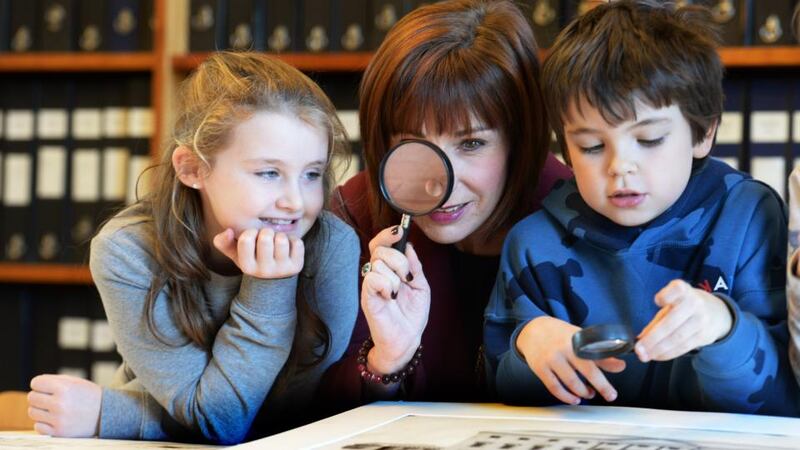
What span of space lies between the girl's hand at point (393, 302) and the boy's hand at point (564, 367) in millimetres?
163

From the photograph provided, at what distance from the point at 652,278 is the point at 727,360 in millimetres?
184

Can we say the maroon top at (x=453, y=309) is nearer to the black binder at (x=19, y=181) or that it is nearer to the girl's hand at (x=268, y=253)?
the girl's hand at (x=268, y=253)

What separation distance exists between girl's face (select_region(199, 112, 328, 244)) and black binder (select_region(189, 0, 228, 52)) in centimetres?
141

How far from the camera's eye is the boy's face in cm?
127

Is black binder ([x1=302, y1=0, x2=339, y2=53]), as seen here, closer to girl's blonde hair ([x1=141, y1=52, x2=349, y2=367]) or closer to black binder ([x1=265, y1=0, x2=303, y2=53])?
black binder ([x1=265, y1=0, x2=303, y2=53])

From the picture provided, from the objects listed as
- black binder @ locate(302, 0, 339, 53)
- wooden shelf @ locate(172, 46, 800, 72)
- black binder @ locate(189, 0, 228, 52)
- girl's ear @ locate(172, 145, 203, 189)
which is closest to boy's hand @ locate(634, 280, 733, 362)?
girl's ear @ locate(172, 145, 203, 189)

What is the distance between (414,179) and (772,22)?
4.88 feet

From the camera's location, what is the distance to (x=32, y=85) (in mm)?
2918

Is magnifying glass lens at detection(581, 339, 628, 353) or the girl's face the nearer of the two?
magnifying glass lens at detection(581, 339, 628, 353)

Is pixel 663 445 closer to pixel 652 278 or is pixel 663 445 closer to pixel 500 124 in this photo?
pixel 652 278

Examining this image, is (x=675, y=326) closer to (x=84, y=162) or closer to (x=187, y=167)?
(x=187, y=167)

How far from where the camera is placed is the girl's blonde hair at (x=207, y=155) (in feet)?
4.61

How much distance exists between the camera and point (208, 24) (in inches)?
109

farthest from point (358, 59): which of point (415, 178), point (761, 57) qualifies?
point (415, 178)
